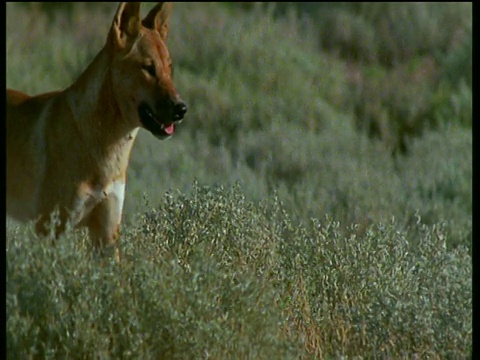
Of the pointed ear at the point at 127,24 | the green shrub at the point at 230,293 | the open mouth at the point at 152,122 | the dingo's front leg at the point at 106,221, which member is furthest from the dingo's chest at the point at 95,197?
the pointed ear at the point at 127,24

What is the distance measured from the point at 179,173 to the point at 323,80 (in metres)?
3.21

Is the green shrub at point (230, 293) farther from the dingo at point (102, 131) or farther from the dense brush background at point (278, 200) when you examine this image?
the dingo at point (102, 131)

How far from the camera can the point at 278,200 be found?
5992mm

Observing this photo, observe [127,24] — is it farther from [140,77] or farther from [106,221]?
[106,221]

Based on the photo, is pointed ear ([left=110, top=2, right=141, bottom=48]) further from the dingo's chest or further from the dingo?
the dingo's chest

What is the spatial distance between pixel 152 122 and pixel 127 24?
478mm

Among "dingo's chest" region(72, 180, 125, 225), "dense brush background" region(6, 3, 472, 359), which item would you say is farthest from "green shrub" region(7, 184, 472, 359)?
"dingo's chest" region(72, 180, 125, 225)

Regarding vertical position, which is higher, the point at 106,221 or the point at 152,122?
the point at 152,122

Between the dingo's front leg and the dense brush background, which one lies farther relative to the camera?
the dingo's front leg

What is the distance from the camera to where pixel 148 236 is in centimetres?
527

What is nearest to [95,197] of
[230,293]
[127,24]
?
[127,24]

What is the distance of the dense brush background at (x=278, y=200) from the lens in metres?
4.59

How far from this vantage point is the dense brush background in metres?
4.59

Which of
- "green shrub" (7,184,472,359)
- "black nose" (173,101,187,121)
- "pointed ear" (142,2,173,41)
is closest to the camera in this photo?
"green shrub" (7,184,472,359)
